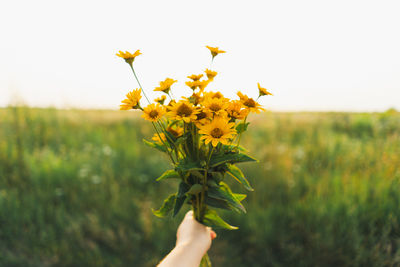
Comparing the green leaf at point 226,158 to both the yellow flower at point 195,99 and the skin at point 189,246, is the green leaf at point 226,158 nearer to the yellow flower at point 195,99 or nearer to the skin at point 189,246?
the yellow flower at point 195,99

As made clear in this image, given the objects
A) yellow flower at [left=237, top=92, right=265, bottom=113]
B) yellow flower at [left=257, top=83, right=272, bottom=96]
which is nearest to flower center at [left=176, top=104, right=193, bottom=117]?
yellow flower at [left=237, top=92, right=265, bottom=113]

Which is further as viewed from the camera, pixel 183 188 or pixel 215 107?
pixel 183 188

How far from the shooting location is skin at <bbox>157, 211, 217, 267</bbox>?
1.06 meters

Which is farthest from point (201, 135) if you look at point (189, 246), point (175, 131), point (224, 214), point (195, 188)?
point (224, 214)

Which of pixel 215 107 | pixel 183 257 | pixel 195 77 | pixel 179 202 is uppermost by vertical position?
pixel 195 77

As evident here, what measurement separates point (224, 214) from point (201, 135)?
1.68 metres

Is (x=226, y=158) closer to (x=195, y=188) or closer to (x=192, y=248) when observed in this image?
(x=195, y=188)

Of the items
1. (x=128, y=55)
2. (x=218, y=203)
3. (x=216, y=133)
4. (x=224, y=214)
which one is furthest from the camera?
(x=224, y=214)

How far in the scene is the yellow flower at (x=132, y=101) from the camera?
3.12 feet

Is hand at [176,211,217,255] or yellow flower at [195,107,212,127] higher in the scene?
yellow flower at [195,107,212,127]

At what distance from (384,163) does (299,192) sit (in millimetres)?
898

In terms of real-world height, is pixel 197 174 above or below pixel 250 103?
below

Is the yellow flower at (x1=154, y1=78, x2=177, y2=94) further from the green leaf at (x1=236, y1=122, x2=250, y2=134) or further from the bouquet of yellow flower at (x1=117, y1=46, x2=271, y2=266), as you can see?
the green leaf at (x1=236, y1=122, x2=250, y2=134)

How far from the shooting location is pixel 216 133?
2.96ft
